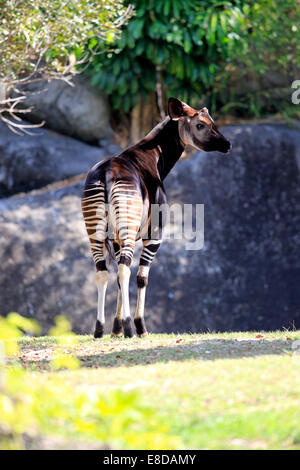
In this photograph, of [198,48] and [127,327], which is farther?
[198,48]

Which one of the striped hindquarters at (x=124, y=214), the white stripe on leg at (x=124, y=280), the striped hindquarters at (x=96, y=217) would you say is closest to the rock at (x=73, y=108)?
the striped hindquarters at (x=96, y=217)

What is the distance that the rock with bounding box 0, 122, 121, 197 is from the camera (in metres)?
16.5

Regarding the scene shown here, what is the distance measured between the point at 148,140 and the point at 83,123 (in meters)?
8.32

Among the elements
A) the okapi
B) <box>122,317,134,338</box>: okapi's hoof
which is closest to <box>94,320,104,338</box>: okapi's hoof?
the okapi

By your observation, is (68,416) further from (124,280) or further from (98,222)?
(98,222)

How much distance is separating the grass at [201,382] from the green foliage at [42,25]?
14.9 ft

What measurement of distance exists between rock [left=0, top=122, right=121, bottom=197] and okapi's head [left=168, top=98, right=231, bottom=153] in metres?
7.63

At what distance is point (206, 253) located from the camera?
590 inches

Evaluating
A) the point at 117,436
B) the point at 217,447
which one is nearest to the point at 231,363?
the point at 217,447

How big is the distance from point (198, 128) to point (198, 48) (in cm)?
750

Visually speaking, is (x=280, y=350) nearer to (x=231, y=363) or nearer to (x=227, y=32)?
(x=231, y=363)

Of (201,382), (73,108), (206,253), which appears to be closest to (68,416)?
(201,382)

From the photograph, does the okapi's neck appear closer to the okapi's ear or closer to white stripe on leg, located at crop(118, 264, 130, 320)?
the okapi's ear

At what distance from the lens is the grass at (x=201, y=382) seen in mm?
4508
